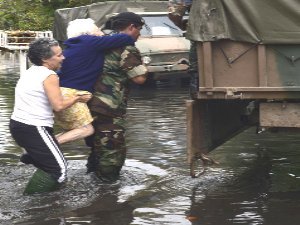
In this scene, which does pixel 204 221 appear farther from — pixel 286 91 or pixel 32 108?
pixel 32 108

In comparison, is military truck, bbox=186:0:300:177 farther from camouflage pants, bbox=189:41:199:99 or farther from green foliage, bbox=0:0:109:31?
green foliage, bbox=0:0:109:31

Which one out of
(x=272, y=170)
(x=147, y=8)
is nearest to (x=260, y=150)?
(x=272, y=170)

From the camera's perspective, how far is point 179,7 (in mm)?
6984

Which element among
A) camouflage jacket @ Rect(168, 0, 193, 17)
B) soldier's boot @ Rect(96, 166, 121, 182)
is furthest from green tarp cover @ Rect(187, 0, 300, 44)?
soldier's boot @ Rect(96, 166, 121, 182)

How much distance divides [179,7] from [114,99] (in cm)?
108

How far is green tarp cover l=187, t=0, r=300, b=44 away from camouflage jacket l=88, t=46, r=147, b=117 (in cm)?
87

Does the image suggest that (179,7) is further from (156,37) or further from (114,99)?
(156,37)

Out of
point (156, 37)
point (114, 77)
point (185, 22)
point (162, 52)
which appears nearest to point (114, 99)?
point (114, 77)

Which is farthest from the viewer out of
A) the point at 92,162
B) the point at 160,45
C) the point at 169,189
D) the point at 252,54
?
the point at 160,45

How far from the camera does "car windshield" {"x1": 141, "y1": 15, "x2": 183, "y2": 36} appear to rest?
17.6 meters

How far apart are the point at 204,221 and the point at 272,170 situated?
2.16m

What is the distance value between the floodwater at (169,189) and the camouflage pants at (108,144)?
0.19 metres

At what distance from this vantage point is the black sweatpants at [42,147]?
657 cm

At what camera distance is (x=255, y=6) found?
626 cm
